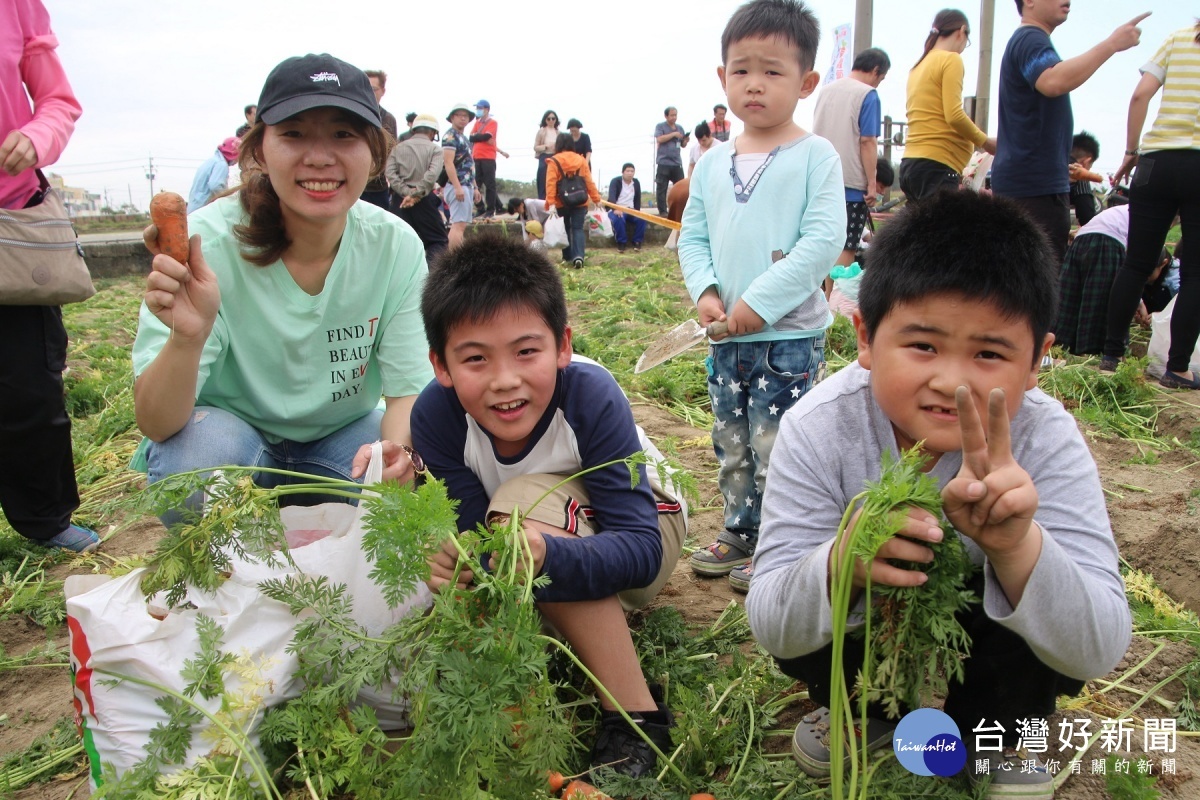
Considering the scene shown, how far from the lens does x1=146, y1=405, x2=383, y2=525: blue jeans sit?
2.49m

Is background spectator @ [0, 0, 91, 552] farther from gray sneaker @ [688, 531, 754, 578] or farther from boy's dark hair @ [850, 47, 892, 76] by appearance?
boy's dark hair @ [850, 47, 892, 76]

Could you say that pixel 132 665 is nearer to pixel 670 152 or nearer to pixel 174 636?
pixel 174 636

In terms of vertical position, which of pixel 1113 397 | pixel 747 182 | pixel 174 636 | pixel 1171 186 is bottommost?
pixel 1113 397

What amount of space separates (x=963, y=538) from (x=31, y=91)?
133 inches

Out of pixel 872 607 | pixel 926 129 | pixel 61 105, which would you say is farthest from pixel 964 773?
pixel 926 129

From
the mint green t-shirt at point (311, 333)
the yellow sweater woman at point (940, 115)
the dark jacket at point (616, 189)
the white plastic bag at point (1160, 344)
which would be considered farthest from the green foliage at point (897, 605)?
the dark jacket at point (616, 189)

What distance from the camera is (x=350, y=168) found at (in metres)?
2.55

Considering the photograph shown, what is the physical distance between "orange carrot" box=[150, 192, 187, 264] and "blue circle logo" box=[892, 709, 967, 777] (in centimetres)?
200

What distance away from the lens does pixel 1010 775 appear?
177 centimetres

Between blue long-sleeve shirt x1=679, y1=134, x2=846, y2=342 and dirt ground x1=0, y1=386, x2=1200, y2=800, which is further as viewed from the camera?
blue long-sleeve shirt x1=679, y1=134, x2=846, y2=342

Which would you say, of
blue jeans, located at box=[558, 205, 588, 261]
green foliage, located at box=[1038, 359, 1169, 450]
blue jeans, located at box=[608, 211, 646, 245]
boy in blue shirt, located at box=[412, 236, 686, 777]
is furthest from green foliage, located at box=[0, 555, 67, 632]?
blue jeans, located at box=[608, 211, 646, 245]

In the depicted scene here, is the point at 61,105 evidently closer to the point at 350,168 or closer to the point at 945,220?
the point at 350,168

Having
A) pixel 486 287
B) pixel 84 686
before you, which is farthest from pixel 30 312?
pixel 486 287

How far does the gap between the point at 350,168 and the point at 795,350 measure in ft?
5.22
